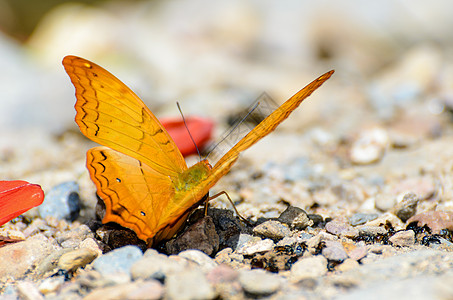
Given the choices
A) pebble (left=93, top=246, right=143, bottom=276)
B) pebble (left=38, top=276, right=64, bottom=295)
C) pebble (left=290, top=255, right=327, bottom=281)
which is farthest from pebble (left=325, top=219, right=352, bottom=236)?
pebble (left=38, top=276, right=64, bottom=295)

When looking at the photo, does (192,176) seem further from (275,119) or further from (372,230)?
(372,230)

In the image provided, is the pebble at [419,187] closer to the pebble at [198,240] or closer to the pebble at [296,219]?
the pebble at [296,219]

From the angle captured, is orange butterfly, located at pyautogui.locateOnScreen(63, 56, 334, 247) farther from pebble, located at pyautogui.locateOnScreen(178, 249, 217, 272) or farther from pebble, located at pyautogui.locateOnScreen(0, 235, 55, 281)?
pebble, located at pyautogui.locateOnScreen(0, 235, 55, 281)

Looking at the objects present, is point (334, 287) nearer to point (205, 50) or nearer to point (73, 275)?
point (73, 275)

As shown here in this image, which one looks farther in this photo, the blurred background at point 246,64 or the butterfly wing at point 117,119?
the blurred background at point 246,64

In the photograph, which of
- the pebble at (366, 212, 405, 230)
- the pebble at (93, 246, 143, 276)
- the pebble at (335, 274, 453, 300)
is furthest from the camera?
the pebble at (366, 212, 405, 230)

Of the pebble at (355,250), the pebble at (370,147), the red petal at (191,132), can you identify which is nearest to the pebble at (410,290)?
the pebble at (355,250)
